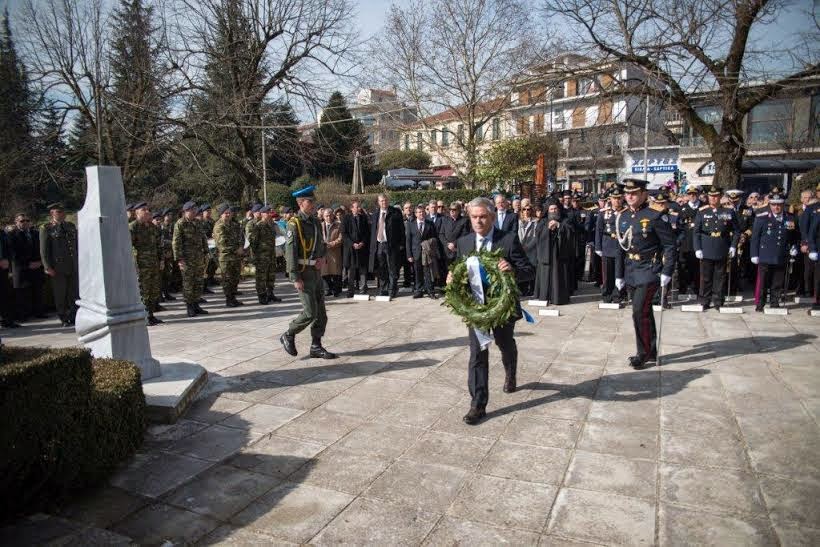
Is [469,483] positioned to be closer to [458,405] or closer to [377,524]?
[377,524]

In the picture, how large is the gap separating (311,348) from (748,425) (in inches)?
191

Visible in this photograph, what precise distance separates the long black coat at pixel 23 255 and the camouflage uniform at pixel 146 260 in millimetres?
2268

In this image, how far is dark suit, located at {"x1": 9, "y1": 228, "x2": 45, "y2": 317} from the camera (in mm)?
10562

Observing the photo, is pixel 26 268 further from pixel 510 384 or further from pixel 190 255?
pixel 510 384

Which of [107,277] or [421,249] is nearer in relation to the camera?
[107,277]

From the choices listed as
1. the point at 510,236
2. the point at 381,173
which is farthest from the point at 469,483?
the point at 381,173

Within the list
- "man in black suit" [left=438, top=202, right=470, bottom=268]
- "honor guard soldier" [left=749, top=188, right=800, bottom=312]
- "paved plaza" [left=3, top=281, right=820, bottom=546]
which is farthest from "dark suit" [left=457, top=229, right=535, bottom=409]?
"honor guard soldier" [left=749, top=188, right=800, bottom=312]

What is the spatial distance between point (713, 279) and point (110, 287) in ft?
31.8

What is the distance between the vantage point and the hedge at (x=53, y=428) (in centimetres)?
339

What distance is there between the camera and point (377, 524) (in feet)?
11.7

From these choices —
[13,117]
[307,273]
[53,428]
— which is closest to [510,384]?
[307,273]

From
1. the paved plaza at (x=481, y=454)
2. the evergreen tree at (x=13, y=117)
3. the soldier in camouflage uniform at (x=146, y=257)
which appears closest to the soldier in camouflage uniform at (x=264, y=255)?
the soldier in camouflage uniform at (x=146, y=257)

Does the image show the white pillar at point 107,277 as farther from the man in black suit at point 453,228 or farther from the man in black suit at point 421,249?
the man in black suit at point 421,249

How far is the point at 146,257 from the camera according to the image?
1020 centimetres
